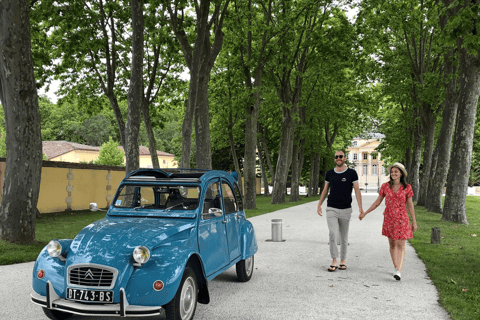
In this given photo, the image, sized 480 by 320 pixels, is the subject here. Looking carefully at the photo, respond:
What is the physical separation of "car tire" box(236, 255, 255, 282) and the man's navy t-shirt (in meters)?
1.82

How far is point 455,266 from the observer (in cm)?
816

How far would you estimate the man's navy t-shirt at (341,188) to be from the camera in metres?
7.78

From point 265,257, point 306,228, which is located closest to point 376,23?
point 306,228

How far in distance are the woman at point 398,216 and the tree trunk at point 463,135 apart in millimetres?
8996

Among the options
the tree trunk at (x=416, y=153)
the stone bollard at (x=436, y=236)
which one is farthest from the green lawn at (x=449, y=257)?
the tree trunk at (x=416, y=153)

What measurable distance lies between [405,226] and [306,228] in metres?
7.71

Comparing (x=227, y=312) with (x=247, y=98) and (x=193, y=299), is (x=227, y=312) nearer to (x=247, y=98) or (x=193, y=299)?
(x=193, y=299)

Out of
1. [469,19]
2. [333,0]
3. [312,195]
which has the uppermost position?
[333,0]

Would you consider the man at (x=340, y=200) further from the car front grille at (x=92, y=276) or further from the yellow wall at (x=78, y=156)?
the yellow wall at (x=78, y=156)

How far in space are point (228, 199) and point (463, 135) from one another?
37.5ft

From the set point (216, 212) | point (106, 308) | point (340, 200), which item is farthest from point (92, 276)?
point (340, 200)

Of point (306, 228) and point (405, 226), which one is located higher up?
point (405, 226)

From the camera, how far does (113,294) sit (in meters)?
4.38

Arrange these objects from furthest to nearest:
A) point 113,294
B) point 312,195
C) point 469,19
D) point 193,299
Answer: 1. point 312,195
2. point 469,19
3. point 193,299
4. point 113,294
